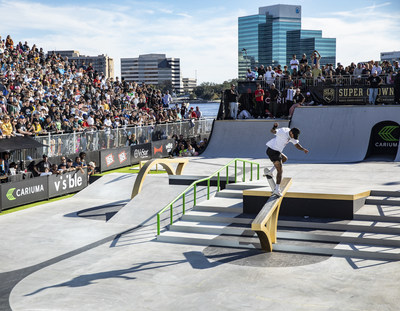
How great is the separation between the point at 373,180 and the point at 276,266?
8503mm

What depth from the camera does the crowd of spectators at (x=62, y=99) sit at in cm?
2350

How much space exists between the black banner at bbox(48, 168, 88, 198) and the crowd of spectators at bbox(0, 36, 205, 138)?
261 centimetres

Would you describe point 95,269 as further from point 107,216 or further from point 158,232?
point 107,216

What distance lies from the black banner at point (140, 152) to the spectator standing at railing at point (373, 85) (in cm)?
1276

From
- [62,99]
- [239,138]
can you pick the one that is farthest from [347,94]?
[62,99]

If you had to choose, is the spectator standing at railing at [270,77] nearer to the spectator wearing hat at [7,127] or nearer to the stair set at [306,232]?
the spectator wearing hat at [7,127]

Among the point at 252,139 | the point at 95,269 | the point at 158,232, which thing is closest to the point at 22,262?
the point at 95,269

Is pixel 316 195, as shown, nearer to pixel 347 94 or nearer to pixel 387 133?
pixel 387 133

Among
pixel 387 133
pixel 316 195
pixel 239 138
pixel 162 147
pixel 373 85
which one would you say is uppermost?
pixel 373 85

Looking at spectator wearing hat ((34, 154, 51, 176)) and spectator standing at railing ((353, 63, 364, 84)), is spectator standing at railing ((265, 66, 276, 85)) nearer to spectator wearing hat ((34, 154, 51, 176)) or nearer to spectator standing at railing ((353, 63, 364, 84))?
spectator standing at railing ((353, 63, 364, 84))

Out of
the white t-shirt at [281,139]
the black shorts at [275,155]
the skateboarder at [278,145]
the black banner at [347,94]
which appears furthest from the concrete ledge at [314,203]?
the black banner at [347,94]

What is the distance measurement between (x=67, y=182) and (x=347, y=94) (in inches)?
640

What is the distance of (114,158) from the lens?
2666 centimetres

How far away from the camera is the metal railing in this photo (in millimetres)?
22397
